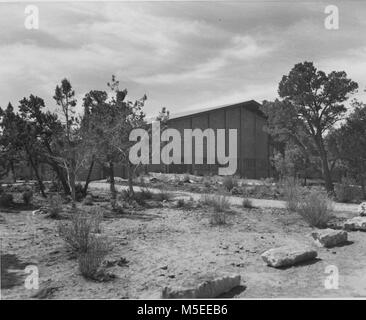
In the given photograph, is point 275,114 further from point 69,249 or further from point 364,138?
point 69,249

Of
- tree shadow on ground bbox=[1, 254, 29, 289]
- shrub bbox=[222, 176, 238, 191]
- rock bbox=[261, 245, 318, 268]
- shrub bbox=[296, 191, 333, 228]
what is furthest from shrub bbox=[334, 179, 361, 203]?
tree shadow on ground bbox=[1, 254, 29, 289]

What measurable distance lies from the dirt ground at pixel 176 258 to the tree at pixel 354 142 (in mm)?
10687

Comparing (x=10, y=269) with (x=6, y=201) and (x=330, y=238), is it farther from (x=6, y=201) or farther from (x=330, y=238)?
(x=6, y=201)

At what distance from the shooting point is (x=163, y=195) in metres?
17.6

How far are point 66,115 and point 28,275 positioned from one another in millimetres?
12122

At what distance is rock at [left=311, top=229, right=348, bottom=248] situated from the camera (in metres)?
8.62

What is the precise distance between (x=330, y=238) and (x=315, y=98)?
14.3 metres

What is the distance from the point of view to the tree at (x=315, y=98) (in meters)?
21.3

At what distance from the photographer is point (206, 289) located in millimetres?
5785

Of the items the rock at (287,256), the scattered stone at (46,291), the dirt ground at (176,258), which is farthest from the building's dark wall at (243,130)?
the scattered stone at (46,291)

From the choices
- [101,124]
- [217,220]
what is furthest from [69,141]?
[217,220]

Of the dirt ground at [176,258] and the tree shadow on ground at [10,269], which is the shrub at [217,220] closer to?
the dirt ground at [176,258]
